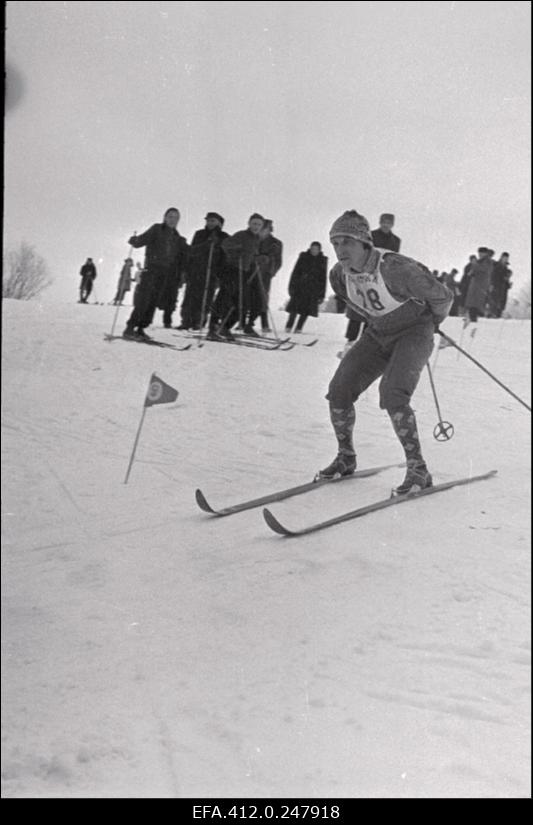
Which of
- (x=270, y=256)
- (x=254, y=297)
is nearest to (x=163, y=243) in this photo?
(x=254, y=297)

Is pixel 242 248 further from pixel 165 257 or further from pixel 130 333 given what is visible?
pixel 130 333

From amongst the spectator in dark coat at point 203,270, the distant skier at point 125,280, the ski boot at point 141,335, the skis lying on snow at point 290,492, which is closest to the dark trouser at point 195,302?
A: the spectator in dark coat at point 203,270

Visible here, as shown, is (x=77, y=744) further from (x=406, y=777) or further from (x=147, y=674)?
(x=406, y=777)

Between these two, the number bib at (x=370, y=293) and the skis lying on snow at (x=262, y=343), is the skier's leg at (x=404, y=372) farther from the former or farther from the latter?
the skis lying on snow at (x=262, y=343)

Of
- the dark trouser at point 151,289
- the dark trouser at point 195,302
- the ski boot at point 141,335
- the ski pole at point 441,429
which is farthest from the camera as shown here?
the ski boot at point 141,335

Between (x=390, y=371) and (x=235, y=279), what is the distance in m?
0.43

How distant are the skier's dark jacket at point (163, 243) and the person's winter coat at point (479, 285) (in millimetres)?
390

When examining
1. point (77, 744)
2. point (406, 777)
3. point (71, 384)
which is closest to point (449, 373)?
point (406, 777)

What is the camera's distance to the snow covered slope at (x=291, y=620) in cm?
103

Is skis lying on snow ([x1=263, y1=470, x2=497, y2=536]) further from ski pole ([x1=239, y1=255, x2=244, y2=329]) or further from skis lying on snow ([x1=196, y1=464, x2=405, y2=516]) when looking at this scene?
ski pole ([x1=239, y1=255, x2=244, y2=329])

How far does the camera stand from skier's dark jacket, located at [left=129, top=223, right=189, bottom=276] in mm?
1053

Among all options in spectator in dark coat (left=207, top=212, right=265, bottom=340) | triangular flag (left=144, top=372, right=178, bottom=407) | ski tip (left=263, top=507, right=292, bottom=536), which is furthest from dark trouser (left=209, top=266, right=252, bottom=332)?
ski tip (left=263, top=507, right=292, bottom=536)

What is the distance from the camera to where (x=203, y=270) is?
114 cm
